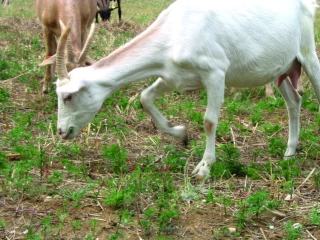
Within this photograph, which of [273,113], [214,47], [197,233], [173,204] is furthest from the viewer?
[273,113]

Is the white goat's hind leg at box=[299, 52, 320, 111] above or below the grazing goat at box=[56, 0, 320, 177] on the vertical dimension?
below

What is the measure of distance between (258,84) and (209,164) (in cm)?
99

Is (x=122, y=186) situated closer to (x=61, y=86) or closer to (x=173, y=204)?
(x=173, y=204)

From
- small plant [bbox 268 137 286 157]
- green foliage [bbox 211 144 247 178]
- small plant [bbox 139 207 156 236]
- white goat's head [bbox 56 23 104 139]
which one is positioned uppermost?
white goat's head [bbox 56 23 104 139]

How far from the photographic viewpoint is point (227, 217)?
4.35 meters

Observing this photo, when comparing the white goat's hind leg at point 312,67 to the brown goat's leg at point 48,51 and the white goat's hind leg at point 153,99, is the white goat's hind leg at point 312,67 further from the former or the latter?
the brown goat's leg at point 48,51

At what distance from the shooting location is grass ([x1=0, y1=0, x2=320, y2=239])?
13.6 feet

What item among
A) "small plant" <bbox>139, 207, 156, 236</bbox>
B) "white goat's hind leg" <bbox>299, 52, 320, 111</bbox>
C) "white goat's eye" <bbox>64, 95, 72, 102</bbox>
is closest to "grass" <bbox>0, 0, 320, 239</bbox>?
"small plant" <bbox>139, 207, 156, 236</bbox>

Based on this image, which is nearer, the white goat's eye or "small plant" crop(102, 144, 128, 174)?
the white goat's eye

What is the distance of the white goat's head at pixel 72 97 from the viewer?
5152 millimetres

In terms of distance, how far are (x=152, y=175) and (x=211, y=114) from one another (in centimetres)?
79

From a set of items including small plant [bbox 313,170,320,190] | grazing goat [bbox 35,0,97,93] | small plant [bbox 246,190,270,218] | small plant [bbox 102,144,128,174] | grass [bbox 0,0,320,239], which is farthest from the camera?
grazing goat [bbox 35,0,97,93]

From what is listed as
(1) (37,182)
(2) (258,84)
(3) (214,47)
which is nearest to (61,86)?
(1) (37,182)

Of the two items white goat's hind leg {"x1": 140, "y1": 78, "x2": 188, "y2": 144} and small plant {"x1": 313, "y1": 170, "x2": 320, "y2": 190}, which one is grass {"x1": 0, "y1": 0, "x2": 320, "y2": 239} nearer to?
small plant {"x1": 313, "y1": 170, "x2": 320, "y2": 190}
